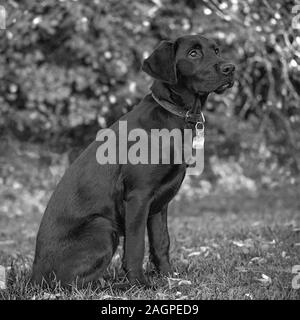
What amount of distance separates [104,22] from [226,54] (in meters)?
1.90

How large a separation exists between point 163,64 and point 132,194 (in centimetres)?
85

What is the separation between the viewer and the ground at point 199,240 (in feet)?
10.8

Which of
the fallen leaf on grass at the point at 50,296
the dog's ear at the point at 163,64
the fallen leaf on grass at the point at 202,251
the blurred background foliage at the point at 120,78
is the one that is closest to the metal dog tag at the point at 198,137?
the dog's ear at the point at 163,64

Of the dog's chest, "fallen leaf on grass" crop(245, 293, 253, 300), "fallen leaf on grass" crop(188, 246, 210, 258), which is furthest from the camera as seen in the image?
"fallen leaf on grass" crop(188, 246, 210, 258)

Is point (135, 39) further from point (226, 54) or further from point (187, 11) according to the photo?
point (226, 54)

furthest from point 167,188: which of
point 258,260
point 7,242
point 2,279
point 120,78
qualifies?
point 120,78

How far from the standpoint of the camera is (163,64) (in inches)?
140

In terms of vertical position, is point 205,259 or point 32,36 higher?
point 32,36

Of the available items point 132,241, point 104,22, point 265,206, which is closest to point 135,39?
point 104,22

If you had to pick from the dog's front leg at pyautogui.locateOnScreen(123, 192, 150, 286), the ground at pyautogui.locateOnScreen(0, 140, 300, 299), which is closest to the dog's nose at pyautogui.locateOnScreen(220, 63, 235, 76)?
the dog's front leg at pyautogui.locateOnScreen(123, 192, 150, 286)

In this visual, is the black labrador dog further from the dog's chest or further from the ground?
the ground

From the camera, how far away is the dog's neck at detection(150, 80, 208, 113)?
11.6ft

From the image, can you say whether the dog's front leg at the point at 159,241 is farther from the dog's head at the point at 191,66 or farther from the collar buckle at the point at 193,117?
the dog's head at the point at 191,66

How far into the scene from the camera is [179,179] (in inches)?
137
